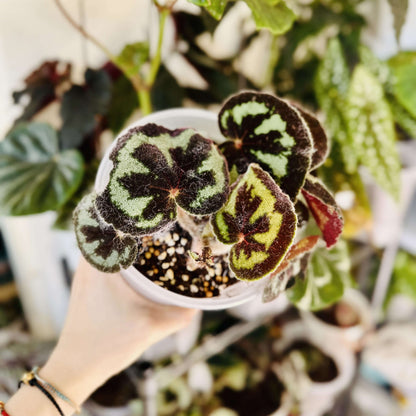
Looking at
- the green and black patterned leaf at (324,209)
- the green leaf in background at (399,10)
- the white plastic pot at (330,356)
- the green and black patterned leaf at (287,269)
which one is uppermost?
the green leaf in background at (399,10)

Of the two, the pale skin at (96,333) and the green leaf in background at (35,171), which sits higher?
the green leaf in background at (35,171)

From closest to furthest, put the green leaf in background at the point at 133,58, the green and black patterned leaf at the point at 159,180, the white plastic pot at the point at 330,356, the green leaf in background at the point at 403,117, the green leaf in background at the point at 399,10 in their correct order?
the green and black patterned leaf at the point at 159,180
the green leaf in background at the point at 399,10
the green leaf in background at the point at 133,58
the green leaf in background at the point at 403,117
the white plastic pot at the point at 330,356

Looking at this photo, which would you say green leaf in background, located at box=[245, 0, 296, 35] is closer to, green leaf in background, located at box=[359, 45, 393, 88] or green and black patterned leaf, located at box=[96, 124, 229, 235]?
green and black patterned leaf, located at box=[96, 124, 229, 235]

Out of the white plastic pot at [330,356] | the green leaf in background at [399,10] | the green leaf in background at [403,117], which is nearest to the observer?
the green leaf in background at [399,10]

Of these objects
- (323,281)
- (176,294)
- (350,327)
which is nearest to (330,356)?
(350,327)

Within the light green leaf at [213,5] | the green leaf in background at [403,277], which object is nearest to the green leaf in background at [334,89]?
the light green leaf at [213,5]

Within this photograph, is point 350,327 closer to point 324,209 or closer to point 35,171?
point 324,209

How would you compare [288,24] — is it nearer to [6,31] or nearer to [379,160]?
[379,160]

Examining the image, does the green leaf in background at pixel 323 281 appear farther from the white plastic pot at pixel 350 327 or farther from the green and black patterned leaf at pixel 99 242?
the white plastic pot at pixel 350 327

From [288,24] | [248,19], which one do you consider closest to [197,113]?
[288,24]
